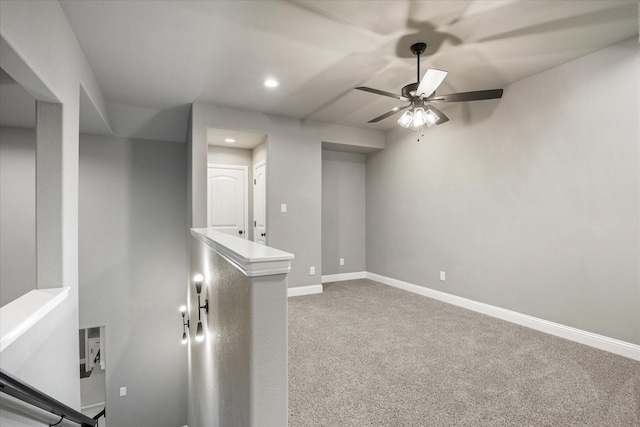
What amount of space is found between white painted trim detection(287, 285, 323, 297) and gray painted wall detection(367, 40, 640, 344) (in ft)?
4.65

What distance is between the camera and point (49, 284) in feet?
7.04

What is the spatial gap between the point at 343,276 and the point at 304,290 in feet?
3.57

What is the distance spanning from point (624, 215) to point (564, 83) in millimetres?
1328

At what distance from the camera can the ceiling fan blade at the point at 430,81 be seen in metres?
2.36

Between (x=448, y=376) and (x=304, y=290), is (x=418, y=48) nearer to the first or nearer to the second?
(x=448, y=376)

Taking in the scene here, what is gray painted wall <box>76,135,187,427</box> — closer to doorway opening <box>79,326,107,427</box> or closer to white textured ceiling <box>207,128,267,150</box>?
white textured ceiling <box>207,128,267,150</box>

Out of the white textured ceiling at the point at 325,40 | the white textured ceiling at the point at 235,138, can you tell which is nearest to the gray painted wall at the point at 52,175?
the white textured ceiling at the point at 325,40

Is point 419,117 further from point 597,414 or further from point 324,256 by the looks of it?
point 324,256

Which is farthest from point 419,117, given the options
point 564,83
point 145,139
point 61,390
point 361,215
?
point 145,139

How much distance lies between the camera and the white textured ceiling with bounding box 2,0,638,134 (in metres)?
2.19

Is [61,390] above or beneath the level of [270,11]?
beneath

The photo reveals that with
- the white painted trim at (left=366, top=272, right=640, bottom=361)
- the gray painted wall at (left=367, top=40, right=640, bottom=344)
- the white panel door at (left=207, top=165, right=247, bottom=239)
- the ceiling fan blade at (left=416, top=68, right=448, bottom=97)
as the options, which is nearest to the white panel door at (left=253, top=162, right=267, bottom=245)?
the white panel door at (left=207, top=165, right=247, bottom=239)

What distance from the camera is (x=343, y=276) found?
5.41m

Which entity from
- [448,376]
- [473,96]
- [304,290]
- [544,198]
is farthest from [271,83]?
[448,376]
